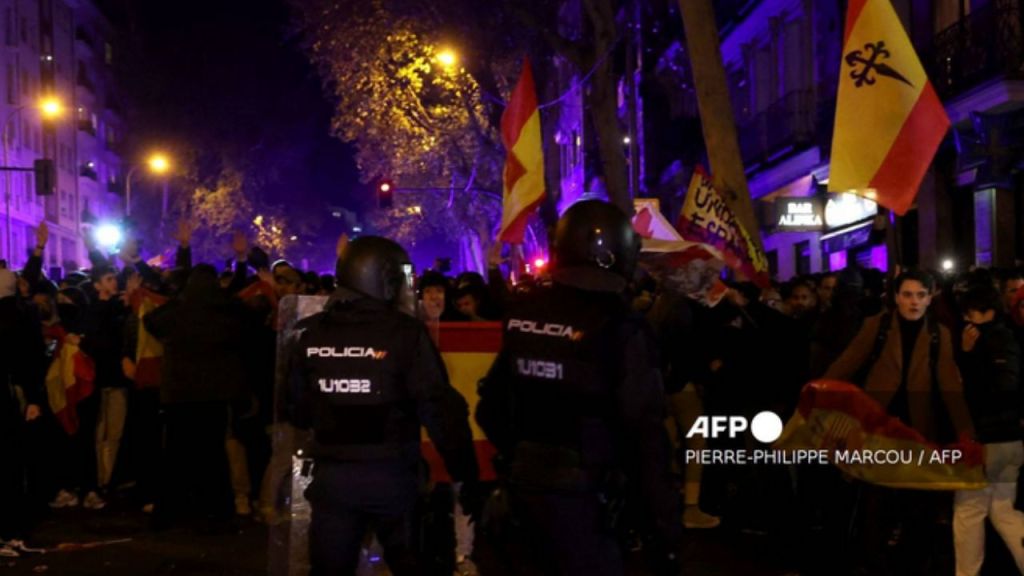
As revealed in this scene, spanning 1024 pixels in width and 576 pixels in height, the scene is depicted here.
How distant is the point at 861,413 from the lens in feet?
22.8

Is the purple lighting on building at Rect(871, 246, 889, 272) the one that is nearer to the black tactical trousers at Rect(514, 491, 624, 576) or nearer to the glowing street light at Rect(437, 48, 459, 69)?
the glowing street light at Rect(437, 48, 459, 69)

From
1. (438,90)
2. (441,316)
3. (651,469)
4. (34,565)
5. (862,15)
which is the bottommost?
(34,565)

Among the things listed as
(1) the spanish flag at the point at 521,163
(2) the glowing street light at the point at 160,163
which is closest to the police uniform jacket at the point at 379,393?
(1) the spanish flag at the point at 521,163

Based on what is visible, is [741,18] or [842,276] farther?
[741,18]

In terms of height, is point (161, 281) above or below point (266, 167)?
below

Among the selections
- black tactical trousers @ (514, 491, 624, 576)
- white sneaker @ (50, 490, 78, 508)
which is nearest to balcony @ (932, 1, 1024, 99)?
white sneaker @ (50, 490, 78, 508)

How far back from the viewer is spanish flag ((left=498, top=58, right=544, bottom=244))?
40.3ft

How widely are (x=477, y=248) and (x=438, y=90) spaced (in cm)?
1604

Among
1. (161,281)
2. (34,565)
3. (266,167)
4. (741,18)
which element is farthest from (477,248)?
(34,565)

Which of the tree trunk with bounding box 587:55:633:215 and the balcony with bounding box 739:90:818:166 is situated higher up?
the balcony with bounding box 739:90:818:166

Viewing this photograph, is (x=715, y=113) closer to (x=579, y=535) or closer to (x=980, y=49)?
(x=980, y=49)

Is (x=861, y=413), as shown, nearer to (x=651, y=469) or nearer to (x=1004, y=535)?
(x=1004, y=535)

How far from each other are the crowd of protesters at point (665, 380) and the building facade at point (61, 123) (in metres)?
37.8

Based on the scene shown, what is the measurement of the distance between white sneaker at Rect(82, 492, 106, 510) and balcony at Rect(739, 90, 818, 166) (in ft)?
52.2
